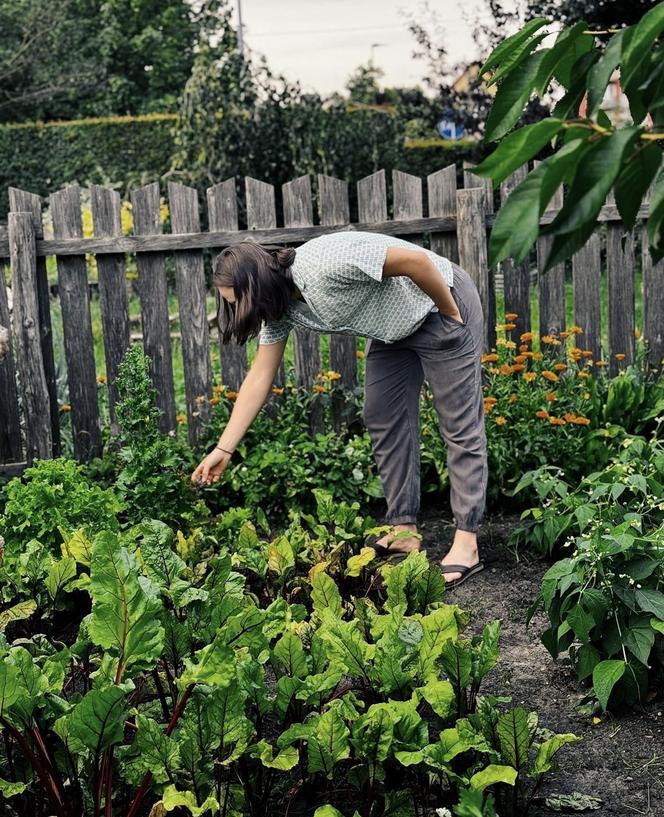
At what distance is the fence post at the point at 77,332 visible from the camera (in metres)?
4.75

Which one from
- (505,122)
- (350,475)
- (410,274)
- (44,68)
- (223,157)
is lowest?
(350,475)

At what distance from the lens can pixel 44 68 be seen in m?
20.0

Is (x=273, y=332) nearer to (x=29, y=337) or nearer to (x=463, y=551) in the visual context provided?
(x=463, y=551)

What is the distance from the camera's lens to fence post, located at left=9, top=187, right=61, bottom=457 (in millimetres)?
4695

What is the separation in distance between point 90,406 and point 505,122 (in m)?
3.96

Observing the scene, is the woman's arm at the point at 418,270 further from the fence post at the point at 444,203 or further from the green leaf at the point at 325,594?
the fence post at the point at 444,203

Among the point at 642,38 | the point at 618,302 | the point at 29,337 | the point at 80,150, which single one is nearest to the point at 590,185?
the point at 642,38

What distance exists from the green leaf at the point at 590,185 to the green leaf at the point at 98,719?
1302mm

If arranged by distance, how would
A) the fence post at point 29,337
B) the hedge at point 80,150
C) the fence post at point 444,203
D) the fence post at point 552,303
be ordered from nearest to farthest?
the fence post at point 29,337
the fence post at point 444,203
the fence post at point 552,303
the hedge at point 80,150

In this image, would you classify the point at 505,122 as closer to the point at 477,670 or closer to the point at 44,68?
the point at 477,670

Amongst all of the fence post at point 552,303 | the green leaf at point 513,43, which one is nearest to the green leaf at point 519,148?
the green leaf at point 513,43

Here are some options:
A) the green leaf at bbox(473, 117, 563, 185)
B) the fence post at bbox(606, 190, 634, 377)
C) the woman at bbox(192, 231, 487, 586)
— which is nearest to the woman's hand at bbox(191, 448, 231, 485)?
the woman at bbox(192, 231, 487, 586)

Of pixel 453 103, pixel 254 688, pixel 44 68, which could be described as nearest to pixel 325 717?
pixel 254 688

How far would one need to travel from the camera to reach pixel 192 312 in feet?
16.1
